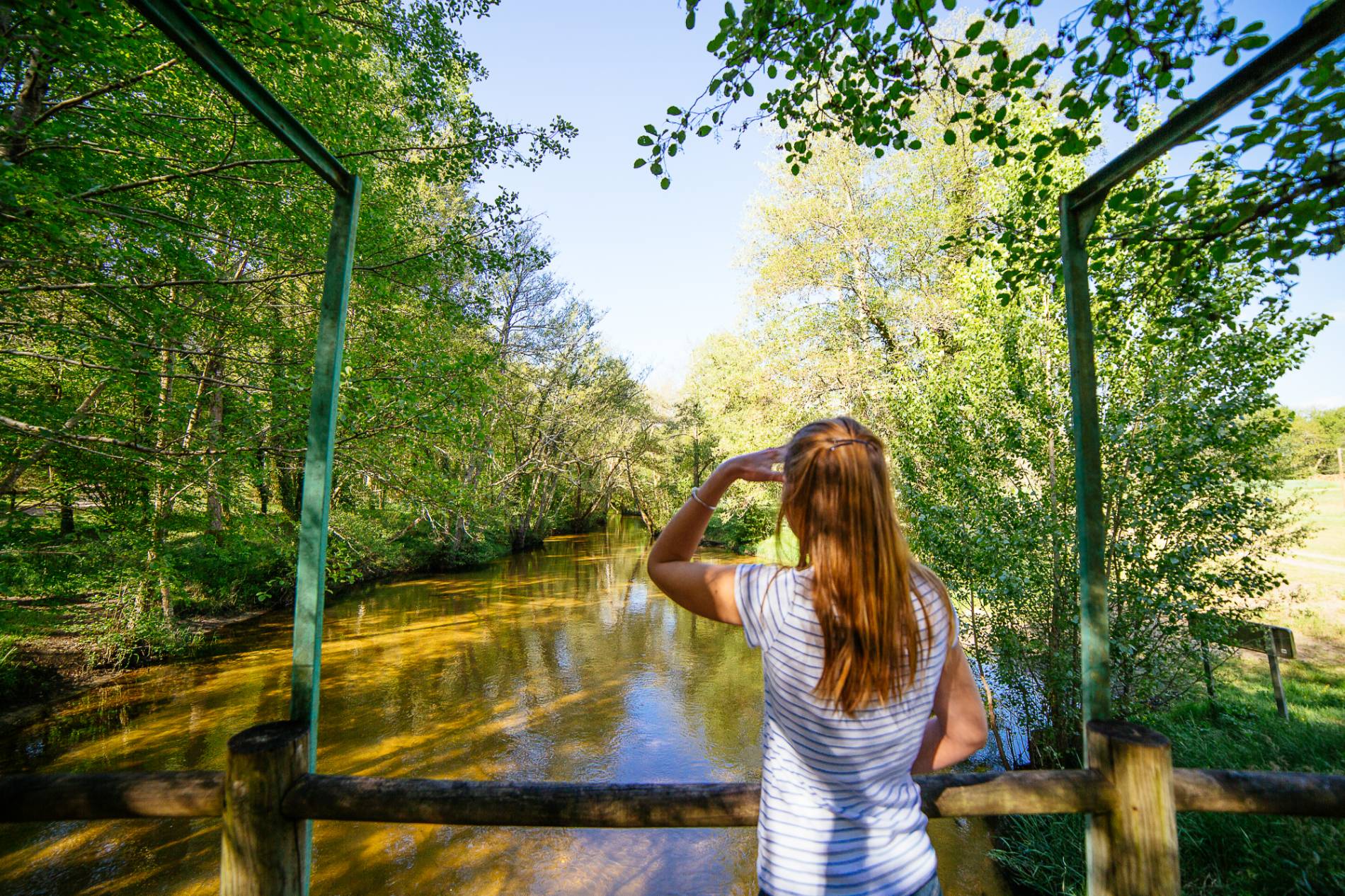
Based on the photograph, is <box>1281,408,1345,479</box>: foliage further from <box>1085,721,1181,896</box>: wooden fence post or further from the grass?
<box>1085,721,1181,896</box>: wooden fence post

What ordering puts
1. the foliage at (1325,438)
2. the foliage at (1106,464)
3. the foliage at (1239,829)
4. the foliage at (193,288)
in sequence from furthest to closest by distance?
the foliage at (1325,438), the foliage at (1106,464), the foliage at (193,288), the foliage at (1239,829)


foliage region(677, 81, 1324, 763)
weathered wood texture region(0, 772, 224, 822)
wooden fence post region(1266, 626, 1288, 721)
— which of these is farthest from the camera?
wooden fence post region(1266, 626, 1288, 721)

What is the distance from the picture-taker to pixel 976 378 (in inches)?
249

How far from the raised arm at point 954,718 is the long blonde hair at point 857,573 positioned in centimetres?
27

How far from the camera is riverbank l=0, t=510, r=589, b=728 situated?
6645 mm

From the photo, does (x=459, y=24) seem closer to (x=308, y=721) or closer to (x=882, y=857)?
(x=308, y=721)

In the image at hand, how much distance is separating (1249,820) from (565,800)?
187 inches

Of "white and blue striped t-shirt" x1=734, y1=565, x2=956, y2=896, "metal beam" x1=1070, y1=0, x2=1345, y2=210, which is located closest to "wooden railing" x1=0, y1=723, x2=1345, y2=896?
"white and blue striped t-shirt" x1=734, y1=565, x2=956, y2=896

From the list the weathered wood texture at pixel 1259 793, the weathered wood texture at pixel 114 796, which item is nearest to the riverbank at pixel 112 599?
the weathered wood texture at pixel 114 796

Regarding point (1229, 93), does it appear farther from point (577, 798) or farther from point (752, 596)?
point (577, 798)

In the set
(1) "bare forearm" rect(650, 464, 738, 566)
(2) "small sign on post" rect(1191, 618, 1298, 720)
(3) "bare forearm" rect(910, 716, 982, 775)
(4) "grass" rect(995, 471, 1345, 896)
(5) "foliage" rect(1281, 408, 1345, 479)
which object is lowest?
(4) "grass" rect(995, 471, 1345, 896)

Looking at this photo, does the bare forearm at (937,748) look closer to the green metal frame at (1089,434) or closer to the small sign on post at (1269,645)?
the green metal frame at (1089,434)

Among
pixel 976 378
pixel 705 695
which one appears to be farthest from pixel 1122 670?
pixel 705 695

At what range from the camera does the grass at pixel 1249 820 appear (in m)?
3.22
